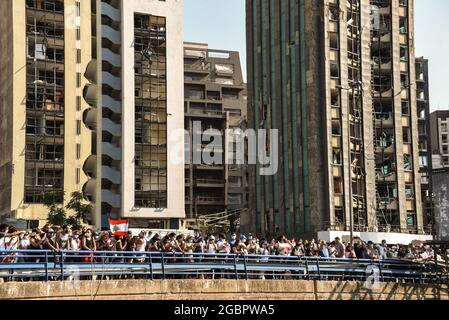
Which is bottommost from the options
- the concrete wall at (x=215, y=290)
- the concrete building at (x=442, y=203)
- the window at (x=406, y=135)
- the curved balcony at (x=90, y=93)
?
the concrete wall at (x=215, y=290)

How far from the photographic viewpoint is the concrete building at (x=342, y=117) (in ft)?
243

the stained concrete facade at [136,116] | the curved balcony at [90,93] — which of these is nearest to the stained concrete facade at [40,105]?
the curved balcony at [90,93]

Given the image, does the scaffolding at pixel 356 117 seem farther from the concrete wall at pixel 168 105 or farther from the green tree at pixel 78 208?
the green tree at pixel 78 208

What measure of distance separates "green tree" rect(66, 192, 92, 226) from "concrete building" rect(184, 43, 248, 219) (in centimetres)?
3387

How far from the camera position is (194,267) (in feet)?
83.4

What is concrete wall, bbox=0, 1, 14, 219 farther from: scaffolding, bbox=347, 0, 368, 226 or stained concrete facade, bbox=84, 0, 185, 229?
scaffolding, bbox=347, 0, 368, 226

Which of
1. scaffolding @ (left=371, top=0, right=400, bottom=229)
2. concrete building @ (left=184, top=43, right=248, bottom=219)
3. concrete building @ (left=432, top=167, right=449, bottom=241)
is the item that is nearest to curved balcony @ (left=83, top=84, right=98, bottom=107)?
scaffolding @ (left=371, top=0, right=400, bottom=229)

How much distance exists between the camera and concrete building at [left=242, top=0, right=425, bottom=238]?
74.1m

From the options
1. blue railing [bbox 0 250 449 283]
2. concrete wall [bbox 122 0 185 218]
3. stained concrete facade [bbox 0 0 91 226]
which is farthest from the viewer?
concrete wall [bbox 122 0 185 218]

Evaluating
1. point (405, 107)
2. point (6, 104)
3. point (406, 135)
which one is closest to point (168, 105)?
point (6, 104)

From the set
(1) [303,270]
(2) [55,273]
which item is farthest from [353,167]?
(2) [55,273]

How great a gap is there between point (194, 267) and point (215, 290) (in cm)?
95

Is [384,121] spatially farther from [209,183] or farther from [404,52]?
[209,183]

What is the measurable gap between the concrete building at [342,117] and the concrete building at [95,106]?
10.3 metres
